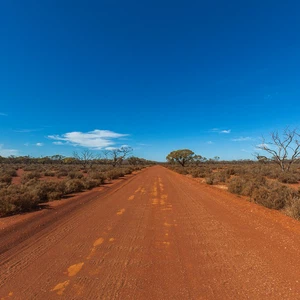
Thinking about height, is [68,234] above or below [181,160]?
below

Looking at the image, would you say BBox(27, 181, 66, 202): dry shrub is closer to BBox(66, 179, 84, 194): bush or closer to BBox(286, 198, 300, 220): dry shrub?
BBox(66, 179, 84, 194): bush

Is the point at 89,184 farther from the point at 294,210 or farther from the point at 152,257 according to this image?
the point at 294,210

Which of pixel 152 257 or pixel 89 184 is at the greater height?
pixel 89 184

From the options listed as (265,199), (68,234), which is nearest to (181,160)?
(265,199)

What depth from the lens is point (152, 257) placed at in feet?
14.8

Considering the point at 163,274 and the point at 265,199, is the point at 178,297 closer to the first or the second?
the point at 163,274

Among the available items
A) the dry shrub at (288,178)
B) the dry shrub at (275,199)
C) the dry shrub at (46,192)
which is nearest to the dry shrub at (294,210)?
the dry shrub at (275,199)

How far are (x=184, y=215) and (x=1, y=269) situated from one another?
584cm

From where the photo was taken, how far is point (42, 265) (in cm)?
418

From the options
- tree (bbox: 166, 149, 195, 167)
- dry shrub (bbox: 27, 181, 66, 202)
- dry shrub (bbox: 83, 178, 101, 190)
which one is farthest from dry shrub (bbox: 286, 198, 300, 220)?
tree (bbox: 166, 149, 195, 167)

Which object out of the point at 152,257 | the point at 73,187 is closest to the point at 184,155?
the point at 73,187

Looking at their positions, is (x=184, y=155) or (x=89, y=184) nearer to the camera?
(x=89, y=184)

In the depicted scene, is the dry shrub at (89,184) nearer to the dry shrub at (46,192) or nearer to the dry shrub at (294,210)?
the dry shrub at (46,192)

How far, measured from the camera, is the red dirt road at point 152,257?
11.1 ft
